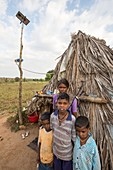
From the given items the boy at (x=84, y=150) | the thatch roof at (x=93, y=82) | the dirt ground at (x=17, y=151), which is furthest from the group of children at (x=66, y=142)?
the dirt ground at (x=17, y=151)

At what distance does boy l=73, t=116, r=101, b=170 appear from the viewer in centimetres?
210

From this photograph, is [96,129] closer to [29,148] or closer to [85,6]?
→ [29,148]

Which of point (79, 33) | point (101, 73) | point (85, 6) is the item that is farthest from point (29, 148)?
point (85, 6)

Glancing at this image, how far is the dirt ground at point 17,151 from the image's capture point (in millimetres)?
4172

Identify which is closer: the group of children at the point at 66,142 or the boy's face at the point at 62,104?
the group of children at the point at 66,142

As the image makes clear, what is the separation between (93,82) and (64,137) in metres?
1.92

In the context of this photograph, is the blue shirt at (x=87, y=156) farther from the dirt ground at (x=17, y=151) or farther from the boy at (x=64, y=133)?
the dirt ground at (x=17, y=151)

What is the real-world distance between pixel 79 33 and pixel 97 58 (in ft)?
4.26

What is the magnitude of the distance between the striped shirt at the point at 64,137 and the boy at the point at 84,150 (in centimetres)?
11

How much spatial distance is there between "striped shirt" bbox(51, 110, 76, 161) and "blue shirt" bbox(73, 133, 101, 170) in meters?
0.11

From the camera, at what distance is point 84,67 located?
4070 mm

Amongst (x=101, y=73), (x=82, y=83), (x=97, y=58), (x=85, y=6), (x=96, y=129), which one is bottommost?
(x=96, y=129)

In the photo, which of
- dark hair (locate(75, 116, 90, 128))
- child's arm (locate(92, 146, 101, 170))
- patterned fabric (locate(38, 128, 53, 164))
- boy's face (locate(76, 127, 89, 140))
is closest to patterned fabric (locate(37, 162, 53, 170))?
patterned fabric (locate(38, 128, 53, 164))

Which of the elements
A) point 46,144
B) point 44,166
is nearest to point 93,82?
point 46,144
